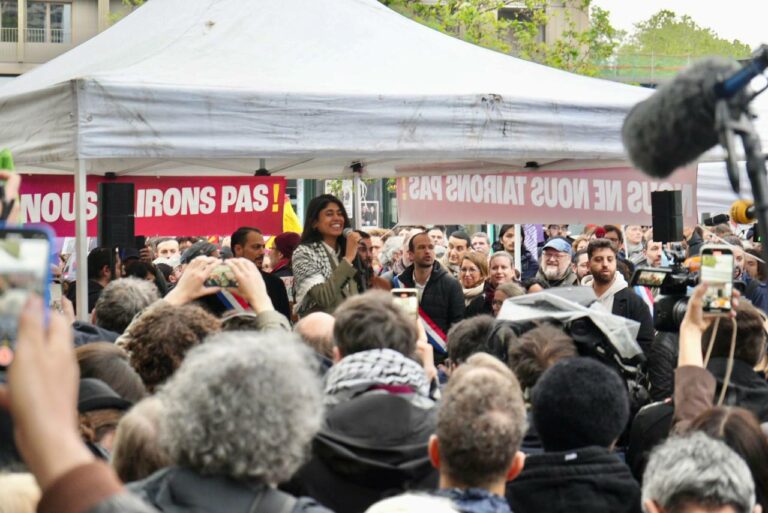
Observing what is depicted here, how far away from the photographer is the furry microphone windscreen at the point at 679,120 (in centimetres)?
194

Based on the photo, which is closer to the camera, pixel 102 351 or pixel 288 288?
pixel 102 351

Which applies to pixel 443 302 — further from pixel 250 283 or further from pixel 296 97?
pixel 250 283

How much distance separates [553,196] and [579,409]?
5.06 m

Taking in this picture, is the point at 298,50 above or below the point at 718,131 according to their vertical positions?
above

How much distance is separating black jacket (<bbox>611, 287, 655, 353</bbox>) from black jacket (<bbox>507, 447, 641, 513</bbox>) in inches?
128

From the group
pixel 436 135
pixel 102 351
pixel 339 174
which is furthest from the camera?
pixel 339 174

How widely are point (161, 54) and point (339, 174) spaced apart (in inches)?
152

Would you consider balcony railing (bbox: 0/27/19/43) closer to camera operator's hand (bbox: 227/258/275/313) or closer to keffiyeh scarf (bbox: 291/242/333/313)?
keffiyeh scarf (bbox: 291/242/333/313)

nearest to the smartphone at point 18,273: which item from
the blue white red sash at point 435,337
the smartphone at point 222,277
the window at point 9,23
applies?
the smartphone at point 222,277

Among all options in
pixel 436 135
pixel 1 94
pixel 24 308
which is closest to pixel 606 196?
pixel 436 135

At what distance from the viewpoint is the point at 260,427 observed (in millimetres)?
2338

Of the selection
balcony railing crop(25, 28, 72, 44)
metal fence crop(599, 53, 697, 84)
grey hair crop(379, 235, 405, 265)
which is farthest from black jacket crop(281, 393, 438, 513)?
balcony railing crop(25, 28, 72, 44)

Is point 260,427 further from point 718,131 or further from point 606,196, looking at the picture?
point 606,196

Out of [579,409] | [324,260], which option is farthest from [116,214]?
[579,409]
